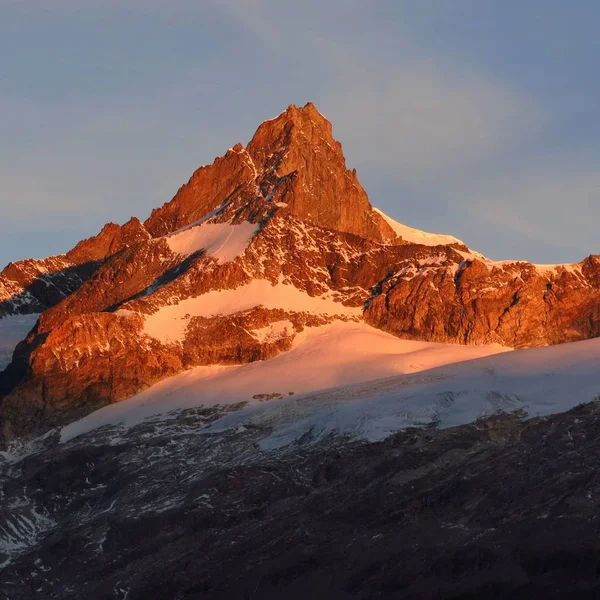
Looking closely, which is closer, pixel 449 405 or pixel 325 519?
pixel 325 519

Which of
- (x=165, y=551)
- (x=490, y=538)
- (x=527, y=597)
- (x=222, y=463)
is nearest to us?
(x=527, y=597)

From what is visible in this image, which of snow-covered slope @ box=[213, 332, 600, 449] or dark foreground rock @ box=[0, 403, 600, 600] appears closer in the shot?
dark foreground rock @ box=[0, 403, 600, 600]

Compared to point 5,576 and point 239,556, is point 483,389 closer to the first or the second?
point 239,556

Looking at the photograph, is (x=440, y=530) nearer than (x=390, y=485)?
Yes

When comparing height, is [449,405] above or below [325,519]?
above

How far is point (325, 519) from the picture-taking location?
170 m

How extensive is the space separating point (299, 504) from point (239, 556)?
38.2 feet

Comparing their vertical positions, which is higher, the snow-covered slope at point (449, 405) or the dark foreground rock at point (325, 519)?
the snow-covered slope at point (449, 405)

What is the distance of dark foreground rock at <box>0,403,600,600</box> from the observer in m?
155

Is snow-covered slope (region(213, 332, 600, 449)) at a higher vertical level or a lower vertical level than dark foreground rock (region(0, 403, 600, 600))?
higher

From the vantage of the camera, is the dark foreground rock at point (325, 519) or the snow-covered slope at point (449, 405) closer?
the dark foreground rock at point (325, 519)

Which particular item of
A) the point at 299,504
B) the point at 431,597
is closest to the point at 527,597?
the point at 431,597

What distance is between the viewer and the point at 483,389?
196 m

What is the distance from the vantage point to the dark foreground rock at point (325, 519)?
15488cm
